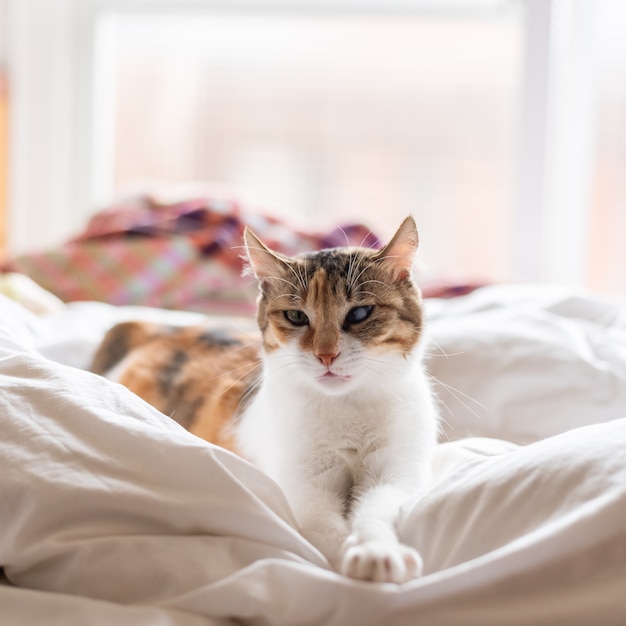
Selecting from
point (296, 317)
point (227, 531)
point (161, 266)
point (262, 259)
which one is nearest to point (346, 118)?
point (161, 266)

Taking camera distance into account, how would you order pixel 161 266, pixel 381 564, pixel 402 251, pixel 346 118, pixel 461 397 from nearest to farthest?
pixel 381 564 < pixel 402 251 < pixel 461 397 < pixel 161 266 < pixel 346 118

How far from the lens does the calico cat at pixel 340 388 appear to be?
41.1 inches

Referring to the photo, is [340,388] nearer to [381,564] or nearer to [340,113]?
[381,564]

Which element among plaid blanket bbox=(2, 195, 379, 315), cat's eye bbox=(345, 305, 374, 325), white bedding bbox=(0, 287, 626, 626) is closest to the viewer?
white bedding bbox=(0, 287, 626, 626)

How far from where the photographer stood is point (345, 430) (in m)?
1.11

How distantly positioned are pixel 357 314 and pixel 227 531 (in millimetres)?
409

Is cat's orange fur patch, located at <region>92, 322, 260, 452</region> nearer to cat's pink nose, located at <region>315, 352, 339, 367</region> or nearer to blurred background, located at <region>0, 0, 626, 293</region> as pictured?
cat's pink nose, located at <region>315, 352, 339, 367</region>

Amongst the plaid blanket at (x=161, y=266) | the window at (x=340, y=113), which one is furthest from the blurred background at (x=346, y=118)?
the plaid blanket at (x=161, y=266)

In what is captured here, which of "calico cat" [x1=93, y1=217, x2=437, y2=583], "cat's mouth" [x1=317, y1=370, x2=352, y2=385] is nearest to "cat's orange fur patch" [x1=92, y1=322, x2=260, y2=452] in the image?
"calico cat" [x1=93, y1=217, x2=437, y2=583]

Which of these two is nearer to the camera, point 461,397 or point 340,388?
point 340,388

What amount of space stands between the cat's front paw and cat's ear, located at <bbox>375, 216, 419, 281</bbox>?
50 cm

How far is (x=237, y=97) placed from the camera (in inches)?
131

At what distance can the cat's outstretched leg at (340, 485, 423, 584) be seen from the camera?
749mm

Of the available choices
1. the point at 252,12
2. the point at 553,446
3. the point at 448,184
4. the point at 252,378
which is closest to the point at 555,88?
the point at 448,184
